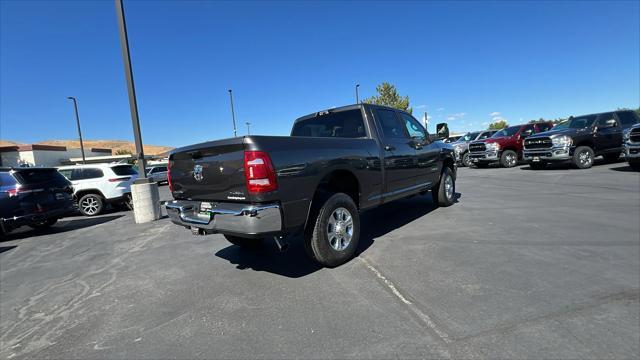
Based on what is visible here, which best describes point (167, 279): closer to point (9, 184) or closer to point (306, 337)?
point (306, 337)

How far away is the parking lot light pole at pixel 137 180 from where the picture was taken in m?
7.92

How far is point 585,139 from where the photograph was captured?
12211mm

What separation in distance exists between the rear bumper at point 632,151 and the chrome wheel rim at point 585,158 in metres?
1.87

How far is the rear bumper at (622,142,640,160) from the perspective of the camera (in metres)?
9.96

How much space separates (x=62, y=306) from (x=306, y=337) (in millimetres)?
2774

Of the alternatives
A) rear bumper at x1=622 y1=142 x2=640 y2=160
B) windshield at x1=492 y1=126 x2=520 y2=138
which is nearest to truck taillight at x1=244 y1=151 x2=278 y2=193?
rear bumper at x1=622 y1=142 x2=640 y2=160

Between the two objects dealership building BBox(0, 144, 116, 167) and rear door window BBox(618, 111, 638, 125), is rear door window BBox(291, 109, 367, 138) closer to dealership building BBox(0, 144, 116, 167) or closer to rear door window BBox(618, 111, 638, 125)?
rear door window BBox(618, 111, 638, 125)

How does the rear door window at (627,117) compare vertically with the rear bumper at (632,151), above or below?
above

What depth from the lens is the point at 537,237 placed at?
4.51 meters

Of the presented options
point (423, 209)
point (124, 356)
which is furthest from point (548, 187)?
point (124, 356)

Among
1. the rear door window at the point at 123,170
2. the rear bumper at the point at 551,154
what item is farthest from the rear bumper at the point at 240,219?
the rear bumper at the point at 551,154

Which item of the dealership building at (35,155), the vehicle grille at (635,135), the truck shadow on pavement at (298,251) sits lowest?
the truck shadow on pavement at (298,251)

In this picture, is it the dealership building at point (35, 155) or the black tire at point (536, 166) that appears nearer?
the black tire at point (536, 166)

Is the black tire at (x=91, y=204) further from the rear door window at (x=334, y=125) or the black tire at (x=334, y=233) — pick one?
the black tire at (x=334, y=233)
